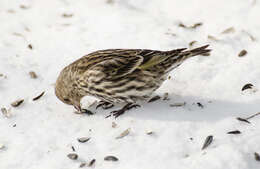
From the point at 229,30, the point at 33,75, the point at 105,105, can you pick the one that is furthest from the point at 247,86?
the point at 33,75

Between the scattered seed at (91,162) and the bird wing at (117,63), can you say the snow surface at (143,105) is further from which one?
the bird wing at (117,63)

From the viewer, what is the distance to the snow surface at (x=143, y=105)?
4.66 metres

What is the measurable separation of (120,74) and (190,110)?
96 cm

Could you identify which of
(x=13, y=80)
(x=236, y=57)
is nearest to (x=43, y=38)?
(x=13, y=80)

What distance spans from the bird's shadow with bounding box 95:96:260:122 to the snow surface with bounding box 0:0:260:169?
0.04 feet

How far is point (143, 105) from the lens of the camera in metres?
5.52

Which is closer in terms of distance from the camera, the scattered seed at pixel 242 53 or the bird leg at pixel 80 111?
the bird leg at pixel 80 111

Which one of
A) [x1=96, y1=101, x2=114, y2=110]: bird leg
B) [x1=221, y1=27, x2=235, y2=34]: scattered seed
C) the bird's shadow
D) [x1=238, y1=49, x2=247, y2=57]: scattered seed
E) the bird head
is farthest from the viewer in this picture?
[x1=221, y1=27, x2=235, y2=34]: scattered seed

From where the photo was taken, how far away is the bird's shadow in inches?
201

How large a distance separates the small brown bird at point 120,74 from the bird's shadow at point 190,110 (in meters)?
0.20

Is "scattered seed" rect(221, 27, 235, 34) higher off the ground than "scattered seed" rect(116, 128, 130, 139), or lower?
higher

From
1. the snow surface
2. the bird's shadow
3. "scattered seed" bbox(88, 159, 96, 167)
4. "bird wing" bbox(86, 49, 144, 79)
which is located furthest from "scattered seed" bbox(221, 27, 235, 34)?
"scattered seed" bbox(88, 159, 96, 167)

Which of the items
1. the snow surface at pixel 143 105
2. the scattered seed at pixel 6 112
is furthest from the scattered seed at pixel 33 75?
the scattered seed at pixel 6 112

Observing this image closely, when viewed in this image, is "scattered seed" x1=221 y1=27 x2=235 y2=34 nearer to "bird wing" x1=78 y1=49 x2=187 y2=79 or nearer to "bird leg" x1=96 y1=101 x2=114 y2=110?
"bird wing" x1=78 y1=49 x2=187 y2=79
